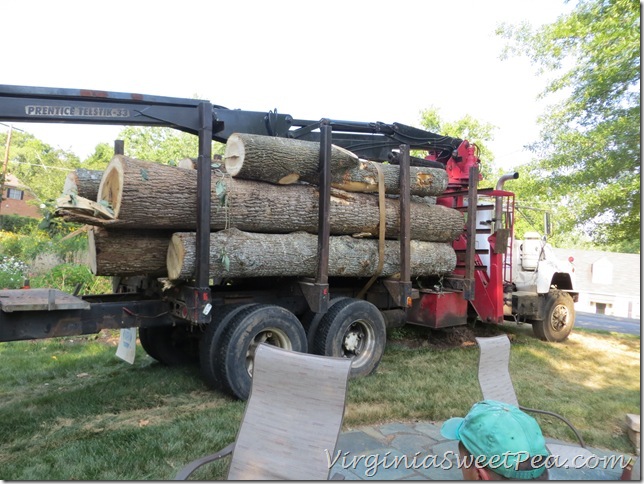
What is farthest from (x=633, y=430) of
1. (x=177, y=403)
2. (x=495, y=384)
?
(x=177, y=403)

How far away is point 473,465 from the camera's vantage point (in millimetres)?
2102

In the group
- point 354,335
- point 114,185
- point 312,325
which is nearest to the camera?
point 114,185

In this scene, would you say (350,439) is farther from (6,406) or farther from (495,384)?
(6,406)

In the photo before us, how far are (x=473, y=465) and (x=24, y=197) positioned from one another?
137ft

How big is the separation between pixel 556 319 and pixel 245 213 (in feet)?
22.3

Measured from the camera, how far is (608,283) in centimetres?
3400

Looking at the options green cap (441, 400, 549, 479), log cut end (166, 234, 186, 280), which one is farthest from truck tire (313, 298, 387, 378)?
green cap (441, 400, 549, 479)

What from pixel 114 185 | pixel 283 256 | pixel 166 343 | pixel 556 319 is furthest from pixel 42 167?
pixel 556 319

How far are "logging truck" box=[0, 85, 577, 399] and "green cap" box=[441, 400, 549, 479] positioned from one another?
9.82 ft

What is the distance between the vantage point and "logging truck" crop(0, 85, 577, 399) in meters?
4.26

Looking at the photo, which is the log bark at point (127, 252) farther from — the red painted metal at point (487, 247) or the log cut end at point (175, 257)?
the red painted metal at point (487, 247)

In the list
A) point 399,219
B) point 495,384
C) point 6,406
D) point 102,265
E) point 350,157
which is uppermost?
point 350,157

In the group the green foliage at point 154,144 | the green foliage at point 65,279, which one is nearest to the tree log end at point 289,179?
the green foliage at point 65,279

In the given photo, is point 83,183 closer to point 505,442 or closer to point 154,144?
point 505,442
